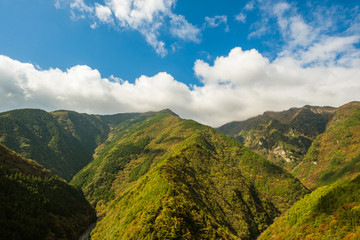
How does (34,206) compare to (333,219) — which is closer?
(333,219)

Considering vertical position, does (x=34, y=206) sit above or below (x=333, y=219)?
above

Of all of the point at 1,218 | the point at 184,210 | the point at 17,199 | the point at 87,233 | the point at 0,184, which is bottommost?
the point at 87,233

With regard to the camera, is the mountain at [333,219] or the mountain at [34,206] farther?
the mountain at [34,206]

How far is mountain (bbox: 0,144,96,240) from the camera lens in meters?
115

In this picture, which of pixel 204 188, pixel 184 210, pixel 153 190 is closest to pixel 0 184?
pixel 153 190

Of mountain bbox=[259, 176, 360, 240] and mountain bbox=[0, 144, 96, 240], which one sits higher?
mountain bbox=[0, 144, 96, 240]

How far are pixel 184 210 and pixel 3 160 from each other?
595ft

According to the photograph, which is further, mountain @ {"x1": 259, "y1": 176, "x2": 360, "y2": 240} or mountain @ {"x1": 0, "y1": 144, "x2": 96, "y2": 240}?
mountain @ {"x1": 0, "y1": 144, "x2": 96, "y2": 240}

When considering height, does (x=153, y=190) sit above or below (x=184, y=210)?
above

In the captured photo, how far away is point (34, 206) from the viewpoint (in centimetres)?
13662

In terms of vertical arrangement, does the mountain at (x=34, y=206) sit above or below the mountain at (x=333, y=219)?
above

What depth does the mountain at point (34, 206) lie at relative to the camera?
378 feet

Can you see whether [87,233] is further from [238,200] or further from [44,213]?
[238,200]

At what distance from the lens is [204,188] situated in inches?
7205
